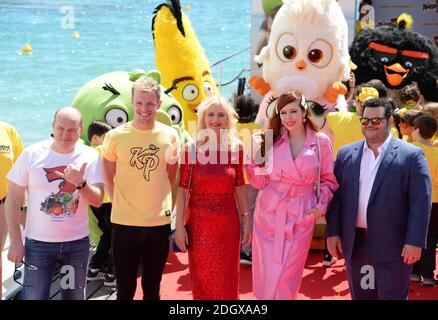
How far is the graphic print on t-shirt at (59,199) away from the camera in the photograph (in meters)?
3.35

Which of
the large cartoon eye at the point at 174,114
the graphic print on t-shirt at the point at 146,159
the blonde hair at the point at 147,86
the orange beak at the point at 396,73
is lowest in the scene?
the graphic print on t-shirt at the point at 146,159

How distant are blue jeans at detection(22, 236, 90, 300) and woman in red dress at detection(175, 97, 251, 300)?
20.9 inches

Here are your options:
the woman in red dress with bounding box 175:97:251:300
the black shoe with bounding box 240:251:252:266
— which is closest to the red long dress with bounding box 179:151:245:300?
the woman in red dress with bounding box 175:97:251:300

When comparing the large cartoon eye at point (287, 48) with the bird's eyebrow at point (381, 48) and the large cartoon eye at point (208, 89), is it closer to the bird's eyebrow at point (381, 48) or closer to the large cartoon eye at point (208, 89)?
the large cartoon eye at point (208, 89)

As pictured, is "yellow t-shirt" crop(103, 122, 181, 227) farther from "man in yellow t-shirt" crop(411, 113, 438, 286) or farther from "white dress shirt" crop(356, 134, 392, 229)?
"man in yellow t-shirt" crop(411, 113, 438, 286)

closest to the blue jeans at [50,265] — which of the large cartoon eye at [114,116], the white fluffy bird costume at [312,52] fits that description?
the large cartoon eye at [114,116]

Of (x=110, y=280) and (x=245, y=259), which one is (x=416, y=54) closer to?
(x=245, y=259)

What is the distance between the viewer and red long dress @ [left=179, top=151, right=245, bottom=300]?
3.55 meters

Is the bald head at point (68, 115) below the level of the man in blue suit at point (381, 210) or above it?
above

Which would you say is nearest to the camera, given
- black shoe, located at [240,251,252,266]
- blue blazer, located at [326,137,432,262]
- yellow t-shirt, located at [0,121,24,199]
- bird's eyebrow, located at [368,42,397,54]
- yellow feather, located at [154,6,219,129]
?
blue blazer, located at [326,137,432,262]

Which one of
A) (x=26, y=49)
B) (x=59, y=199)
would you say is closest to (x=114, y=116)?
(x=59, y=199)

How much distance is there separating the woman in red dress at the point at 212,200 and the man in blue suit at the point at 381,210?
1.84ft
